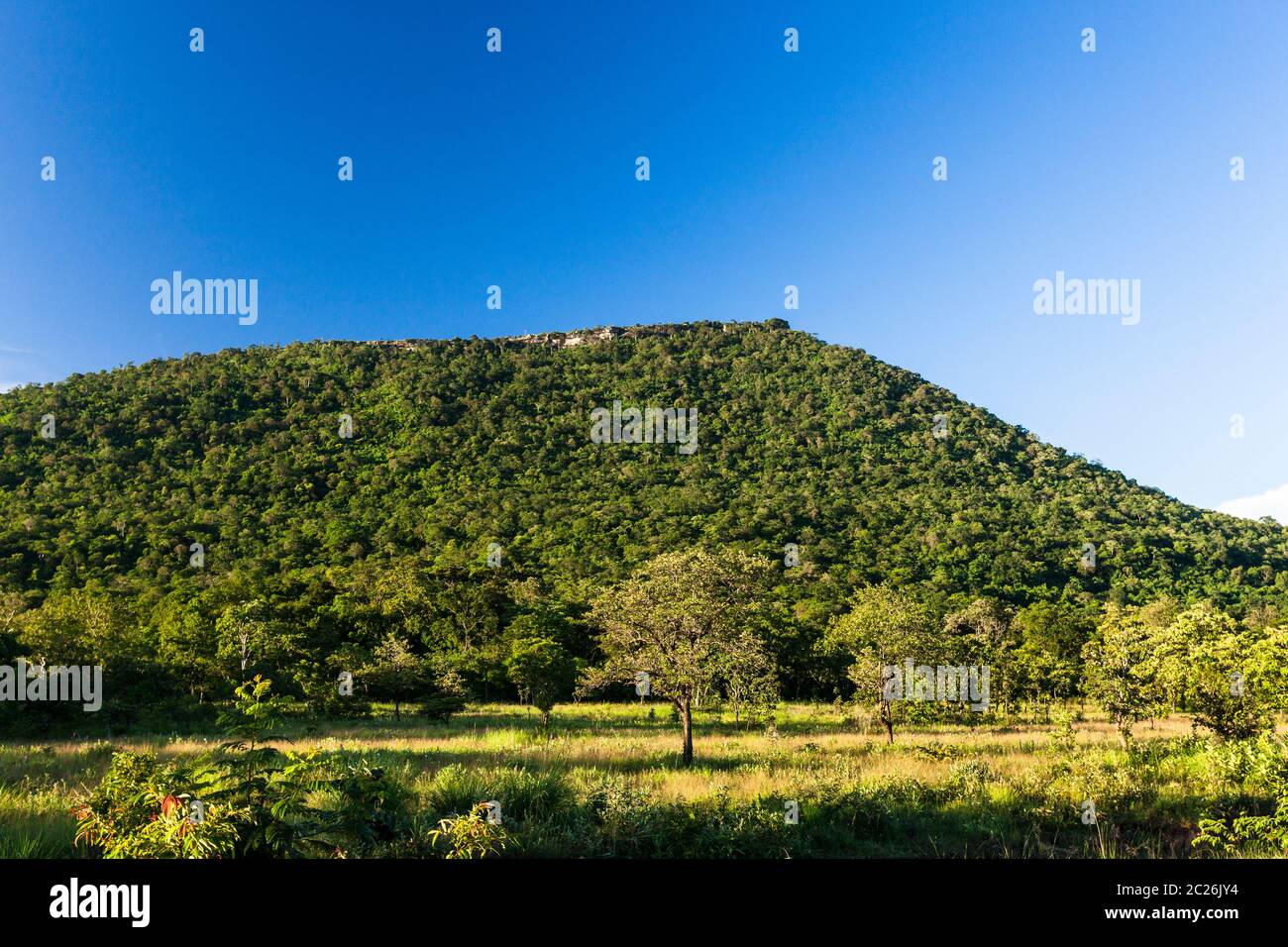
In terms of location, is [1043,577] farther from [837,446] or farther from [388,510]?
[388,510]

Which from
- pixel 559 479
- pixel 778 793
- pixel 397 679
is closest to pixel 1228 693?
pixel 778 793

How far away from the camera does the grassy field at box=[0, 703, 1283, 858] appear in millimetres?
8758

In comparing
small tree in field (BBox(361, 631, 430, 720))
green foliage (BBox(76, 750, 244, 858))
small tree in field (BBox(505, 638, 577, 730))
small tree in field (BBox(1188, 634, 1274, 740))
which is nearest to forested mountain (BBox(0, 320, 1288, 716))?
small tree in field (BBox(361, 631, 430, 720))

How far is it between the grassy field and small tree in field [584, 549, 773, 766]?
7.46 ft

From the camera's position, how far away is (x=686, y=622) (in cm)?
2000

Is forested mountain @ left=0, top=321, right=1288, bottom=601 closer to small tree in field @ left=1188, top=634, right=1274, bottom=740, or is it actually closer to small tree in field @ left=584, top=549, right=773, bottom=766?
small tree in field @ left=584, top=549, right=773, bottom=766

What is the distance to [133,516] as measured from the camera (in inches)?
3049

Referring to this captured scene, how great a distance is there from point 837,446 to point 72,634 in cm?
10438

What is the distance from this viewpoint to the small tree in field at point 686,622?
19.5 metres

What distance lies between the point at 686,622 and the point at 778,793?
7.99 metres

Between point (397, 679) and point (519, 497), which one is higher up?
point (519, 497)

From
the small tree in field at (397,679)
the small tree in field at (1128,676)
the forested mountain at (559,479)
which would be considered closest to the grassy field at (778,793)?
the small tree in field at (1128,676)

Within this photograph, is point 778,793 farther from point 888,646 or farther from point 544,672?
point 544,672
